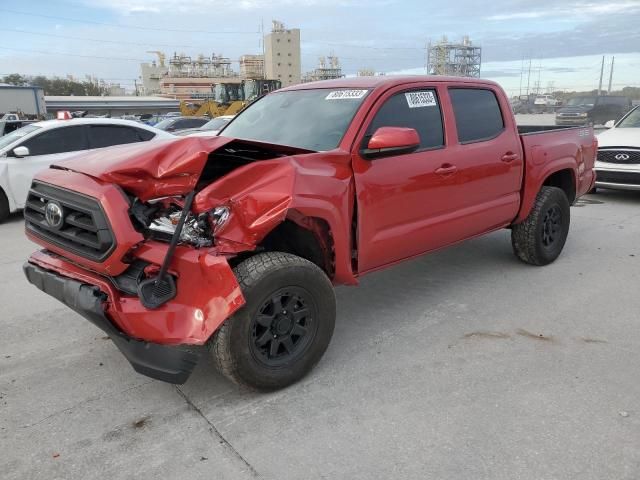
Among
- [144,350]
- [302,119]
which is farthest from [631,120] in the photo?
[144,350]

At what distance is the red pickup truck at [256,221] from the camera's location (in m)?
2.75

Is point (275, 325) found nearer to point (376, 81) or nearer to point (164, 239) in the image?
point (164, 239)

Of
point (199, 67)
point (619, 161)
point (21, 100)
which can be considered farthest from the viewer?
point (199, 67)

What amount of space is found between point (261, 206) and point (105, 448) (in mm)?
1462

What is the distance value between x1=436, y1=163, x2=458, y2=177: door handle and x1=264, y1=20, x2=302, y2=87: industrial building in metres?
127

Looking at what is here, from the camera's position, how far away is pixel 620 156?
8.91 metres

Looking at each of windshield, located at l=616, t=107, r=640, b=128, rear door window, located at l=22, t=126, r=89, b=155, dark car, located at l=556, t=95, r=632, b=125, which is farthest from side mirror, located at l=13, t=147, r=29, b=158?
dark car, located at l=556, t=95, r=632, b=125

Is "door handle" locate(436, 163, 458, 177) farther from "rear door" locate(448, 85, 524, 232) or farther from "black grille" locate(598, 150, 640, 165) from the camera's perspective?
"black grille" locate(598, 150, 640, 165)

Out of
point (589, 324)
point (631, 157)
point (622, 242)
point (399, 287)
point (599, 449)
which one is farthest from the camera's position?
point (631, 157)

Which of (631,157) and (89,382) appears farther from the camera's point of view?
(631,157)

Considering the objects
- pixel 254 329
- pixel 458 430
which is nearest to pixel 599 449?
pixel 458 430

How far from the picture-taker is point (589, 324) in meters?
4.12

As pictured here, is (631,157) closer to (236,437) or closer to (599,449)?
(599,449)

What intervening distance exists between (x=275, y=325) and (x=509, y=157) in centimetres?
292
